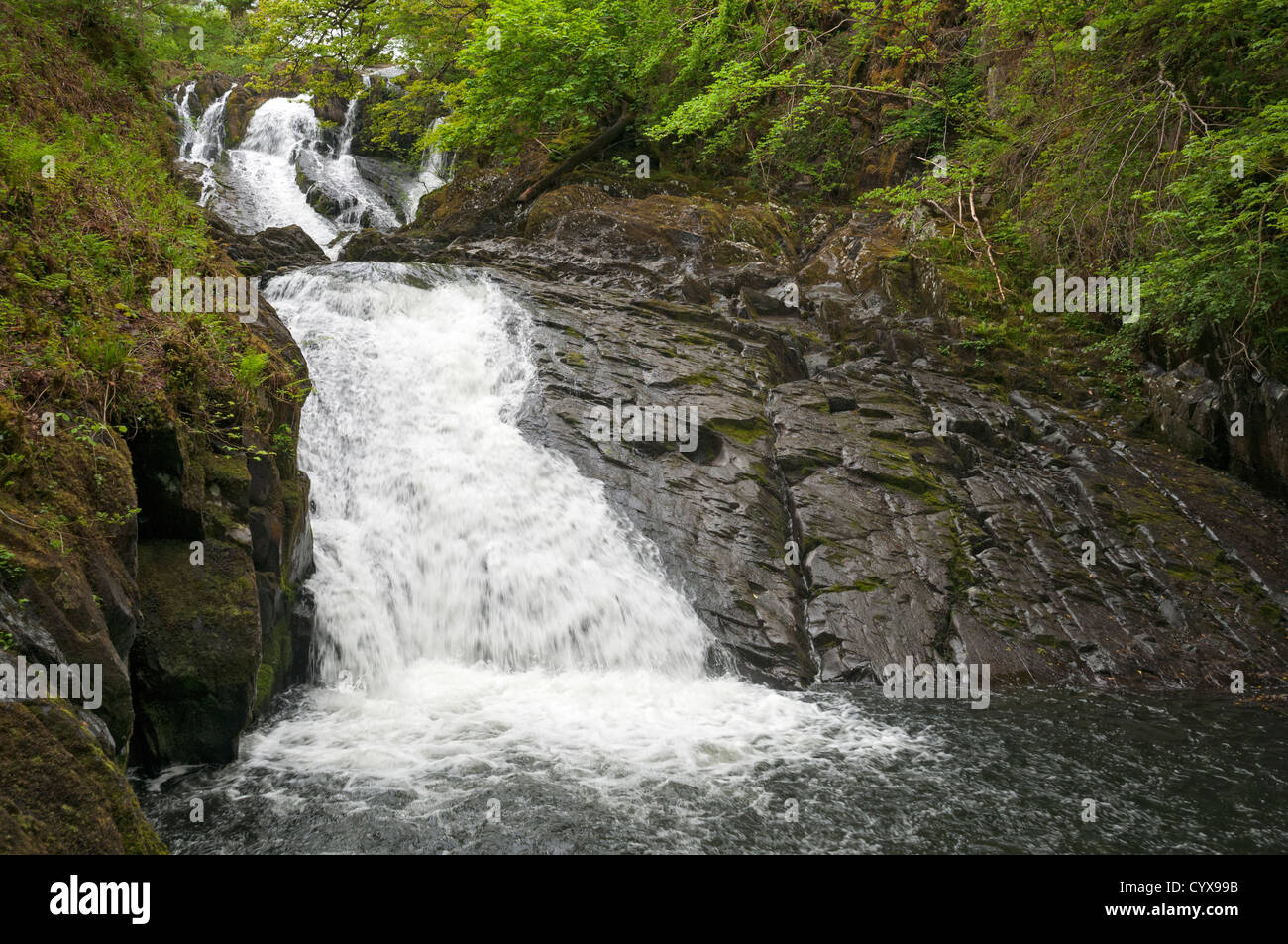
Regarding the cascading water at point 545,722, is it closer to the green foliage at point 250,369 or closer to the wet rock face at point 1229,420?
the green foliage at point 250,369

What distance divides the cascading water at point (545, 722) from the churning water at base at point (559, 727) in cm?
2

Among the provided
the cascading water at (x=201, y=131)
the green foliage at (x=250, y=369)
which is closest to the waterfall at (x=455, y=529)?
the green foliage at (x=250, y=369)

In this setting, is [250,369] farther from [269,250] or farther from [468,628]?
[269,250]

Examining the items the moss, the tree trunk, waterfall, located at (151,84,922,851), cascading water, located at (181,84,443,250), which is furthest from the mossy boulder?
the tree trunk

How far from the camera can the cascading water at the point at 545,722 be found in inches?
200

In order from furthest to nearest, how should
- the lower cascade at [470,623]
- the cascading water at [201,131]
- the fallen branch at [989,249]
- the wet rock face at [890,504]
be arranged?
the cascading water at [201,131] < the fallen branch at [989,249] < the wet rock face at [890,504] < the lower cascade at [470,623]

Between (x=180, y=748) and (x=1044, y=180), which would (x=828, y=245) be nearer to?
(x=1044, y=180)

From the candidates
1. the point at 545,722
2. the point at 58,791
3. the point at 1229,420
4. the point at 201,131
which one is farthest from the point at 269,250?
the point at 1229,420

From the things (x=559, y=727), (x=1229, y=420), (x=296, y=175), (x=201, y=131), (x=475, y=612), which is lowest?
(x=559, y=727)

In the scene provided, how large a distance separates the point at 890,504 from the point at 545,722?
5461 millimetres

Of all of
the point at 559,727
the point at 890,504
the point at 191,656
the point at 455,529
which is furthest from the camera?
the point at 890,504

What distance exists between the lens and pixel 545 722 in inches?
262

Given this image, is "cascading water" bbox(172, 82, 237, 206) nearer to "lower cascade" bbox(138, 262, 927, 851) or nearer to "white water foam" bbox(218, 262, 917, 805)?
"lower cascade" bbox(138, 262, 927, 851)

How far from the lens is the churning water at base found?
508 centimetres
